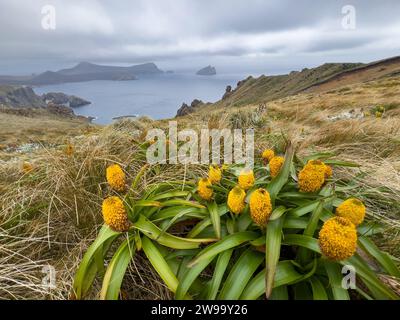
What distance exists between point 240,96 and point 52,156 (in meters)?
147

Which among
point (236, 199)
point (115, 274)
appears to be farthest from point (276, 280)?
point (115, 274)

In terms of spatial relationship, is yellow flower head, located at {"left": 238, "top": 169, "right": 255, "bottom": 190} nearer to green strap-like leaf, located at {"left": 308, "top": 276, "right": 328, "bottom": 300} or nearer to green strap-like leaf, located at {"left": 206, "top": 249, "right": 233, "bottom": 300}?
green strap-like leaf, located at {"left": 206, "top": 249, "right": 233, "bottom": 300}

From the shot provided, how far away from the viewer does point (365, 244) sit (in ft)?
6.27

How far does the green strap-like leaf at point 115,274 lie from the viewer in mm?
1844

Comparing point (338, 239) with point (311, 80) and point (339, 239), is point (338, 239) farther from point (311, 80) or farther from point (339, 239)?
point (311, 80)

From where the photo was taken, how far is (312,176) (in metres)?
2.08

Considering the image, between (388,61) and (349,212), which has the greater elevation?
(388,61)

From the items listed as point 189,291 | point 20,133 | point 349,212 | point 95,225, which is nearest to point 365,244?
point 349,212

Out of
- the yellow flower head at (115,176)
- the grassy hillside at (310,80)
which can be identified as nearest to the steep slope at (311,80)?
the grassy hillside at (310,80)

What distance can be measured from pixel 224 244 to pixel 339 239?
64cm

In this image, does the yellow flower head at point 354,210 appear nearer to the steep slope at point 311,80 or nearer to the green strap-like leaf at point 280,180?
the green strap-like leaf at point 280,180

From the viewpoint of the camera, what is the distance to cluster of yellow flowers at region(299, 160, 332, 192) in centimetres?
206

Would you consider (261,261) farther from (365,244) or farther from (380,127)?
(380,127)

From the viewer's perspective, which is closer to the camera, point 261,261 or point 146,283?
point 261,261
